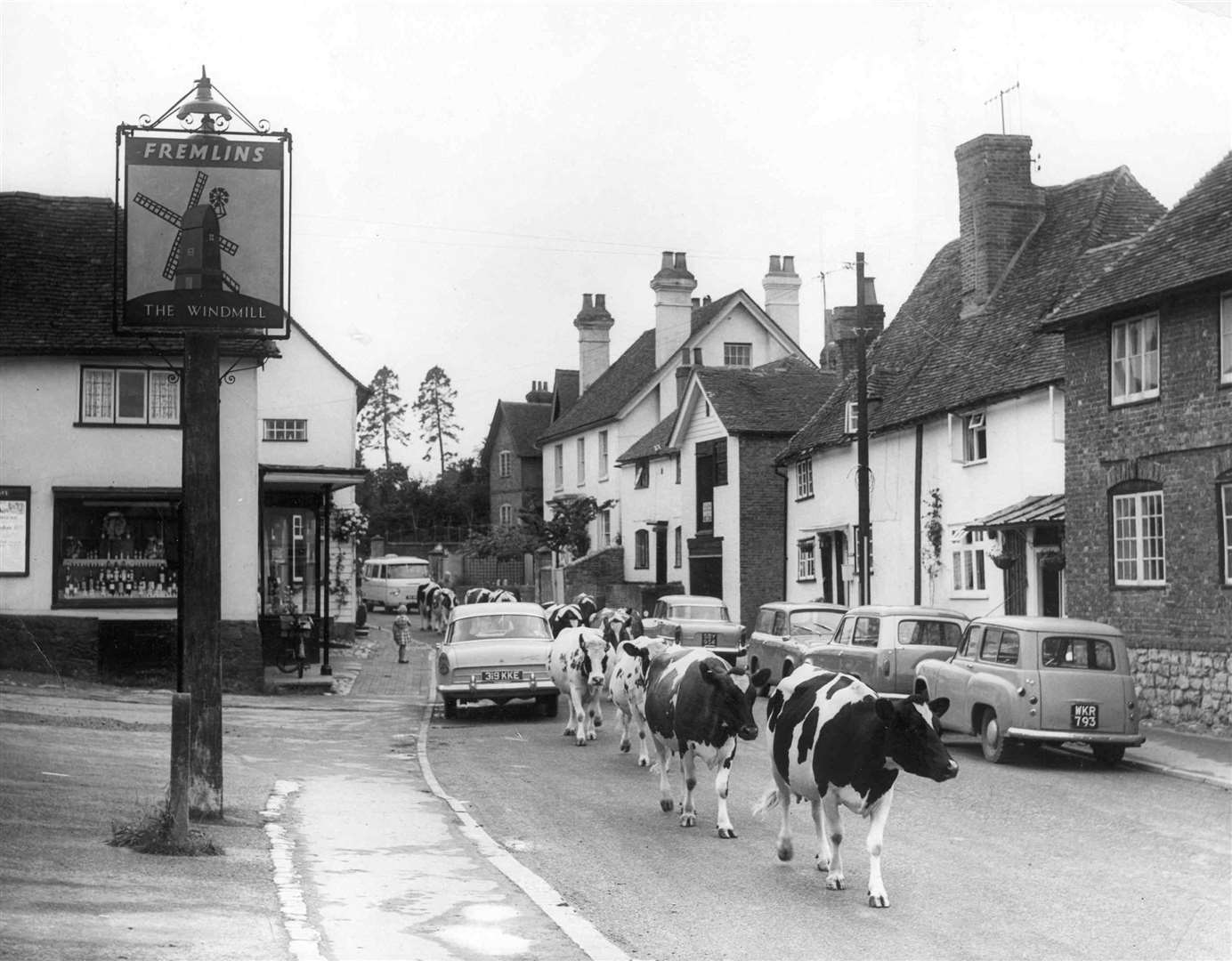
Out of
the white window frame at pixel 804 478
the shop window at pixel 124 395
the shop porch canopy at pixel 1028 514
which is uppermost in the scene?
the shop window at pixel 124 395

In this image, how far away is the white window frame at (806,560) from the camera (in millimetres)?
39344

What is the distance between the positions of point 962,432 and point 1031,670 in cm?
1295

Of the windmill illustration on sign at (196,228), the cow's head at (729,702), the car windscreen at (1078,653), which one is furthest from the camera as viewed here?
the car windscreen at (1078,653)

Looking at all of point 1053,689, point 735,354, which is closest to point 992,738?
point 1053,689

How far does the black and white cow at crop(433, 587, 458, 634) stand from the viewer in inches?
1700

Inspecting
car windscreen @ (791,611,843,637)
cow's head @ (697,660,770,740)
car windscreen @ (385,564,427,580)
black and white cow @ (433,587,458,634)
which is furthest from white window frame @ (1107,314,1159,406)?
car windscreen @ (385,564,427,580)

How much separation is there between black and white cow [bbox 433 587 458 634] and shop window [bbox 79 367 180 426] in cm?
1715

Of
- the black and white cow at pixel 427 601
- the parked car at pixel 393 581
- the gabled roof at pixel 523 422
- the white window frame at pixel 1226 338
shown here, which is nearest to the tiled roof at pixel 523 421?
the gabled roof at pixel 523 422

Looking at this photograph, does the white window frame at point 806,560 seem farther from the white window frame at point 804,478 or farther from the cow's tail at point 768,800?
the cow's tail at point 768,800

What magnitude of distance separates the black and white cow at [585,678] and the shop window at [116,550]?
9628 mm

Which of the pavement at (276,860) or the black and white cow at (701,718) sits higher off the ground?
the black and white cow at (701,718)

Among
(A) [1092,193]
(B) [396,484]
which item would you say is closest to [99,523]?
(A) [1092,193]

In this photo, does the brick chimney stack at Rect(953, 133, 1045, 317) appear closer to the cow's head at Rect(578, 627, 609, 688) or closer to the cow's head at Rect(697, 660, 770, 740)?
the cow's head at Rect(578, 627, 609, 688)

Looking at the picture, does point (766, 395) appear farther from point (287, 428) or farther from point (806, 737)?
point (806, 737)
